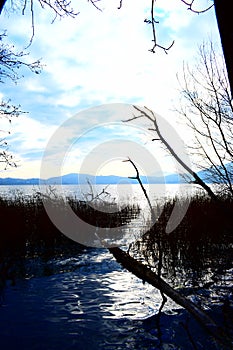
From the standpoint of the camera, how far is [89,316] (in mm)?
3658

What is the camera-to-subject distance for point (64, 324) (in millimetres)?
3455

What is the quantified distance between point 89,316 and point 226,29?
3.80 meters

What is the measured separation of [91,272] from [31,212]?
4954 millimetres

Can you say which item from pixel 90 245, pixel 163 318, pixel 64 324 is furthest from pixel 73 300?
pixel 90 245

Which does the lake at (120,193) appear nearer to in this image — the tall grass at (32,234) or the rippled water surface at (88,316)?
the tall grass at (32,234)

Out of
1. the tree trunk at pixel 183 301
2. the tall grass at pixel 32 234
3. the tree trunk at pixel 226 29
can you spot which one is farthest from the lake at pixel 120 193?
the tree trunk at pixel 226 29

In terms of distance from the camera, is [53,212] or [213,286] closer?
[213,286]

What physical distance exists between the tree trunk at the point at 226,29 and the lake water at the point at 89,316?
2.16 meters

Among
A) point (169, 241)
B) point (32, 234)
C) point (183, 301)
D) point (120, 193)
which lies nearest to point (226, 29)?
point (183, 301)

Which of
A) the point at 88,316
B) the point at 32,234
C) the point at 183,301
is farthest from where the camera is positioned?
the point at 32,234

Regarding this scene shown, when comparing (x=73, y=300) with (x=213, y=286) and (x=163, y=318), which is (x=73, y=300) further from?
(x=213, y=286)

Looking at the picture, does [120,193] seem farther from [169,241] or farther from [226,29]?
[226,29]

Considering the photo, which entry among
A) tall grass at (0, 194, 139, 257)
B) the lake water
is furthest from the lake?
the lake water

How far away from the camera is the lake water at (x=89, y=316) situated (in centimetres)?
307
